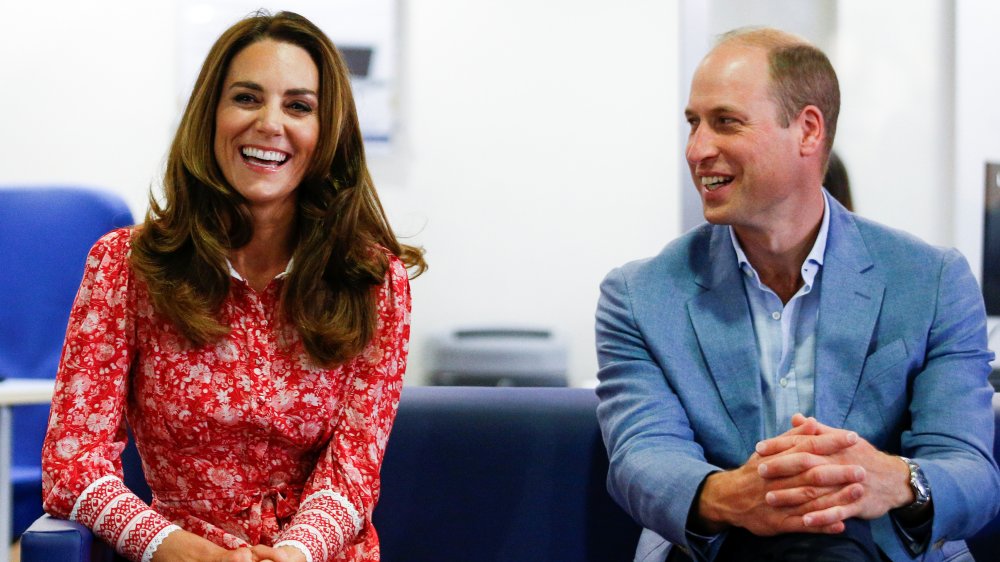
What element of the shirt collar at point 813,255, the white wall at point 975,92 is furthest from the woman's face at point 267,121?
the white wall at point 975,92

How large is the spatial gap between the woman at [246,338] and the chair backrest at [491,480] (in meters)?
0.23

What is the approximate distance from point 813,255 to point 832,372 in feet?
0.66

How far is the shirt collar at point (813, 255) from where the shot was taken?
1751 millimetres

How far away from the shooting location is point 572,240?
4.12 metres

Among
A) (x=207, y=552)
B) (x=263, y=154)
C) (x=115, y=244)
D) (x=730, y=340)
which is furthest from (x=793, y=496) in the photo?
(x=115, y=244)

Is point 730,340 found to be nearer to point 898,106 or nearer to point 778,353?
point 778,353

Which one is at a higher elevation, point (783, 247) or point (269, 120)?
point (269, 120)

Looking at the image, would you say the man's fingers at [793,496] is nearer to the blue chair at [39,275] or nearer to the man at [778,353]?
the man at [778,353]

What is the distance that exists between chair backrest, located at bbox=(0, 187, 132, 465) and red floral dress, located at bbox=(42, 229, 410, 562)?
4.30 ft

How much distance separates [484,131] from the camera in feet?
13.6

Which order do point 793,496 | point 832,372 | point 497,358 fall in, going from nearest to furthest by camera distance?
point 793,496, point 832,372, point 497,358

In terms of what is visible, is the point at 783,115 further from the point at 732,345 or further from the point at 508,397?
the point at 508,397

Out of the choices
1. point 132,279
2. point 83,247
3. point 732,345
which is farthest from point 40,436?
point 732,345

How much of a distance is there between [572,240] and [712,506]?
8.66 feet
